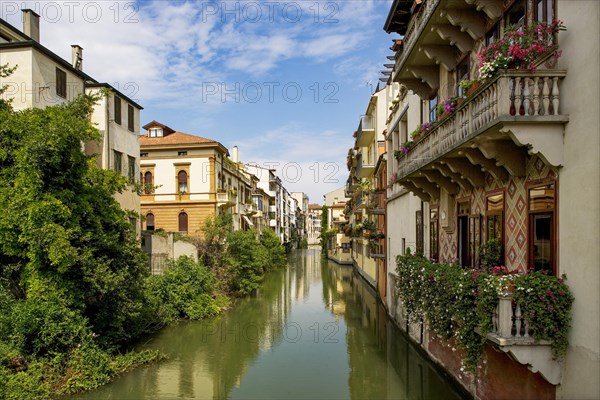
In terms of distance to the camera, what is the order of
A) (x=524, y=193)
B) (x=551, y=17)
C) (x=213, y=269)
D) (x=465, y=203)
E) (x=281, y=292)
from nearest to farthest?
(x=551, y=17)
(x=524, y=193)
(x=465, y=203)
(x=213, y=269)
(x=281, y=292)

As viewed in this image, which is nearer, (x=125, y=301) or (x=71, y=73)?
(x=125, y=301)

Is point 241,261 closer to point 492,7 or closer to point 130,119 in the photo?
point 130,119

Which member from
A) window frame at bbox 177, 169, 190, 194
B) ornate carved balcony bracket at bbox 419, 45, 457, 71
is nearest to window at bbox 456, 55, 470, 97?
ornate carved balcony bracket at bbox 419, 45, 457, 71

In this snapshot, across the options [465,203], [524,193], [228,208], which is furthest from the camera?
[228,208]

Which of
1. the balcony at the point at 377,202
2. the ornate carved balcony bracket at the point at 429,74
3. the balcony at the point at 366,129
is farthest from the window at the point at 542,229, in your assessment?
the balcony at the point at 366,129

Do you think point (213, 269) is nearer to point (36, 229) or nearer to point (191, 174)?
point (191, 174)

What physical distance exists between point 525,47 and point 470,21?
294 centimetres

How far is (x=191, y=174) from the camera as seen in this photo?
1188 inches

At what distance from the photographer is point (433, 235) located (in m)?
12.6

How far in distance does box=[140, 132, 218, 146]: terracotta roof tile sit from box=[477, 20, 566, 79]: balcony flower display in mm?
24588

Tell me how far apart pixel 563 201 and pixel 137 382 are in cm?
1078

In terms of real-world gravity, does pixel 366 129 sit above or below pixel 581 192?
above

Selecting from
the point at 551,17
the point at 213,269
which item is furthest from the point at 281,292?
the point at 551,17

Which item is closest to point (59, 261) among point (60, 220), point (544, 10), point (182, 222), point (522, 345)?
point (60, 220)
